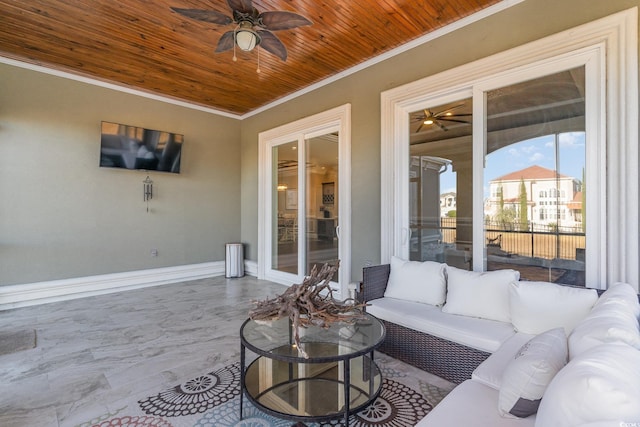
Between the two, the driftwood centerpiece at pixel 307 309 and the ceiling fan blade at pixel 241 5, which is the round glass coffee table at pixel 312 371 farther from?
the ceiling fan blade at pixel 241 5

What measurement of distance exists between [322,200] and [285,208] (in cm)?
94

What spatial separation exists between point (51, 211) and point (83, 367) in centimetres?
289

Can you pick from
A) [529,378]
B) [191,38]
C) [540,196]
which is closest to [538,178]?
[540,196]

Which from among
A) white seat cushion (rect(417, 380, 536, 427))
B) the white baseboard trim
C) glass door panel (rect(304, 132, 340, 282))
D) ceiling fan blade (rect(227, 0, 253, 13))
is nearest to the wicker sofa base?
white seat cushion (rect(417, 380, 536, 427))

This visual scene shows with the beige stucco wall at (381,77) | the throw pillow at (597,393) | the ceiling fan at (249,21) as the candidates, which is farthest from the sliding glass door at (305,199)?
the throw pillow at (597,393)

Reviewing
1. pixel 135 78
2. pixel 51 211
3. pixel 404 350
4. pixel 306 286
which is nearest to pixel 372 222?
pixel 404 350

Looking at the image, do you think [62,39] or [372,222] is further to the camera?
[372,222]

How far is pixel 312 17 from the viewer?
3.20m

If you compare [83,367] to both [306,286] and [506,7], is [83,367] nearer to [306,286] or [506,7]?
[306,286]

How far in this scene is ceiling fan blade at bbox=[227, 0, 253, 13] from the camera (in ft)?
8.37

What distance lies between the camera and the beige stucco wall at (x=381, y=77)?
2.66 meters

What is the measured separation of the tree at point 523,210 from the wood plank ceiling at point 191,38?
1791mm

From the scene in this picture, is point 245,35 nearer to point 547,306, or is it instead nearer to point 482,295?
point 482,295

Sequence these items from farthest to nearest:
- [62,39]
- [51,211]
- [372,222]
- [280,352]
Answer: [51,211], [372,222], [62,39], [280,352]
